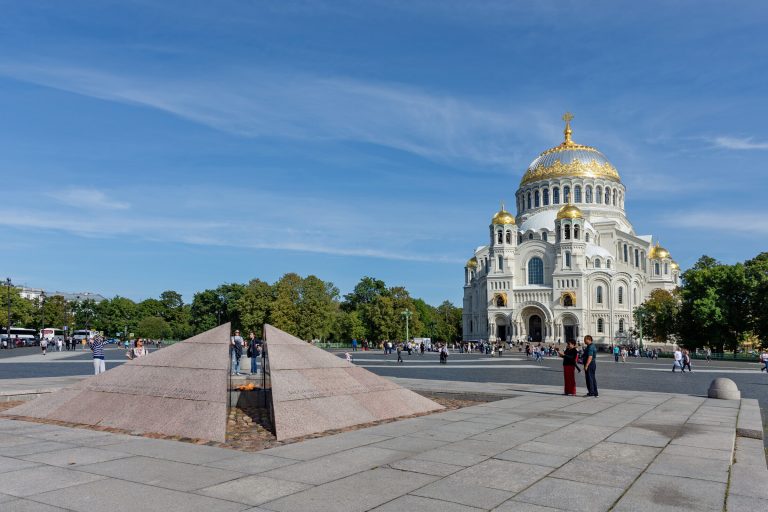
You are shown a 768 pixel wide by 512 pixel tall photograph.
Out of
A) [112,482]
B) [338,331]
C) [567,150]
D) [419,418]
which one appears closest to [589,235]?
[567,150]

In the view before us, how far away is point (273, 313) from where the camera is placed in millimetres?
63531

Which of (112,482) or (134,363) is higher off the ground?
(134,363)

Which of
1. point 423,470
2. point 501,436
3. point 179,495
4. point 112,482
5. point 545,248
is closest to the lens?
point 179,495

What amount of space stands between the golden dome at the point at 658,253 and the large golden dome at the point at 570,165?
11390mm

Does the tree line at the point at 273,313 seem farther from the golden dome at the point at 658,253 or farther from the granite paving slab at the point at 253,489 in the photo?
the granite paving slab at the point at 253,489

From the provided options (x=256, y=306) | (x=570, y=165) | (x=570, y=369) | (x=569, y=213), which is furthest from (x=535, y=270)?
(x=570, y=369)

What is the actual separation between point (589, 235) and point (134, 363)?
252 ft

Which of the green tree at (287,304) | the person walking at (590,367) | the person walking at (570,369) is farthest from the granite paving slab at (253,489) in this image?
the green tree at (287,304)

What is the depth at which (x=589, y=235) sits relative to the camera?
3196 inches

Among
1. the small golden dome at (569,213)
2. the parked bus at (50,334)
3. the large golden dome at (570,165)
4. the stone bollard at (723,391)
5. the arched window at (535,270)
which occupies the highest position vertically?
the large golden dome at (570,165)

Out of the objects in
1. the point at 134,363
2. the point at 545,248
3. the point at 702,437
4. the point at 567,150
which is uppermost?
the point at 567,150

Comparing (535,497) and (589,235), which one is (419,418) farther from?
(589,235)

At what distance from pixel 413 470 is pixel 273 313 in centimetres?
5804

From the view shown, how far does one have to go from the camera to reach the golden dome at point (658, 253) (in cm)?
8769
